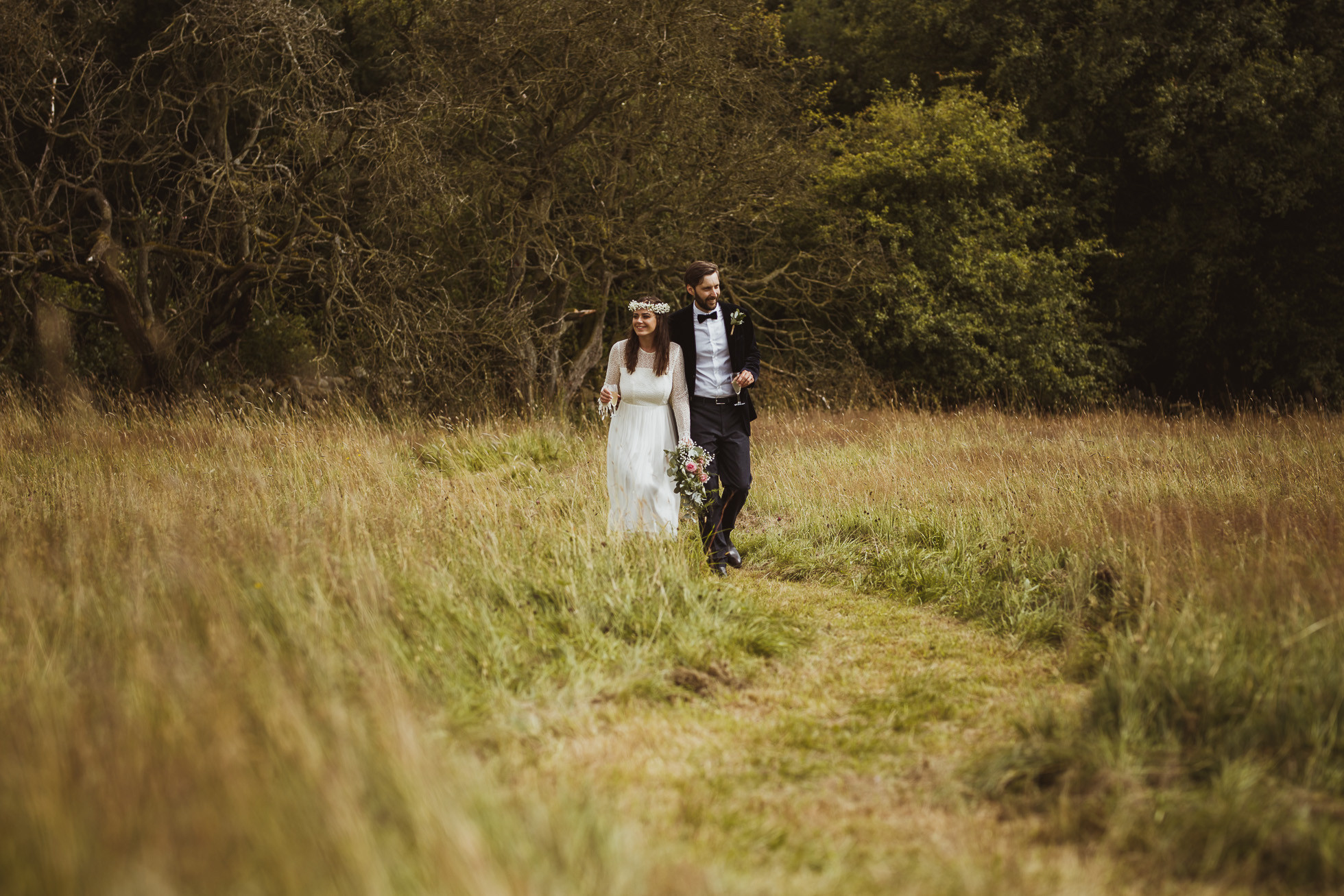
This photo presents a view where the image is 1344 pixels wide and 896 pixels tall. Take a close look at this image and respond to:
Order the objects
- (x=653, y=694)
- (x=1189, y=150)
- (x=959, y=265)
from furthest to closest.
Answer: (x=1189, y=150) → (x=959, y=265) → (x=653, y=694)

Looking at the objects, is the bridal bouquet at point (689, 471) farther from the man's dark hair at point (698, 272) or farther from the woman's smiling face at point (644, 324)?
the man's dark hair at point (698, 272)

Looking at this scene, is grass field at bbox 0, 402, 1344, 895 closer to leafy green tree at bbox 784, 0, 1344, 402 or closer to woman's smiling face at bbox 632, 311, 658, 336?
woman's smiling face at bbox 632, 311, 658, 336

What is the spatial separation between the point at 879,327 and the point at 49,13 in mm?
13246

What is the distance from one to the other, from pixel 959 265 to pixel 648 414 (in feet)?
42.4

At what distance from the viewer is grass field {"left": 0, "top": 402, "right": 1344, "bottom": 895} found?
2428 millimetres

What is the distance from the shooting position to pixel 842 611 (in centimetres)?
600

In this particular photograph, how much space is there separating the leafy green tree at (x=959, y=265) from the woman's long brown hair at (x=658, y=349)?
12.1 meters

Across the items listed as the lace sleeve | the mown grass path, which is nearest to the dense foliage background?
the lace sleeve

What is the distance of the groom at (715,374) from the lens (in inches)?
264

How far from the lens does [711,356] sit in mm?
6746

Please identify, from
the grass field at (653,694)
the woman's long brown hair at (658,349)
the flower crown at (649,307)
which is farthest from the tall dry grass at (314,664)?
the flower crown at (649,307)

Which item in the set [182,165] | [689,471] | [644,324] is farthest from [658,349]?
[182,165]

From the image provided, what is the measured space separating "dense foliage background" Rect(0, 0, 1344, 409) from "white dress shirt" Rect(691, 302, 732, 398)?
23.0 feet

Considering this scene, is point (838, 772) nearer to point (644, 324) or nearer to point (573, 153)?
point (644, 324)
